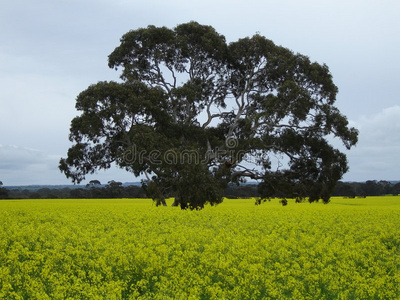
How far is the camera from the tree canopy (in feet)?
84.2

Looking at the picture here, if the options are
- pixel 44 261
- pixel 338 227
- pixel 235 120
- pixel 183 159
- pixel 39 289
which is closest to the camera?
pixel 39 289

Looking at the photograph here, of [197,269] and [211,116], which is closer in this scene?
[197,269]

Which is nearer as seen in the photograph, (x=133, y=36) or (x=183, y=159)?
(x=183, y=159)

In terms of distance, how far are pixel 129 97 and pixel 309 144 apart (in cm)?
1247

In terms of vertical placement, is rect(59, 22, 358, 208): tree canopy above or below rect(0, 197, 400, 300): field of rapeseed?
above

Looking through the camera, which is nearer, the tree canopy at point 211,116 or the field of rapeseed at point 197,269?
the field of rapeseed at point 197,269

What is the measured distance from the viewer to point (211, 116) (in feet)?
101

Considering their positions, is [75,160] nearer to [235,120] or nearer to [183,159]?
[183,159]

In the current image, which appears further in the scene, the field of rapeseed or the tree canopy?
the tree canopy

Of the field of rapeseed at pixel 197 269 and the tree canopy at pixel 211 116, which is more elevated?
the tree canopy at pixel 211 116

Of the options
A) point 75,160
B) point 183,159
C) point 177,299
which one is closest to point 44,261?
point 177,299

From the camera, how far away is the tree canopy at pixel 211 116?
84.2ft

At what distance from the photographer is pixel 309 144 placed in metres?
29.6

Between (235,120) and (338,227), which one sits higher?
(235,120)
